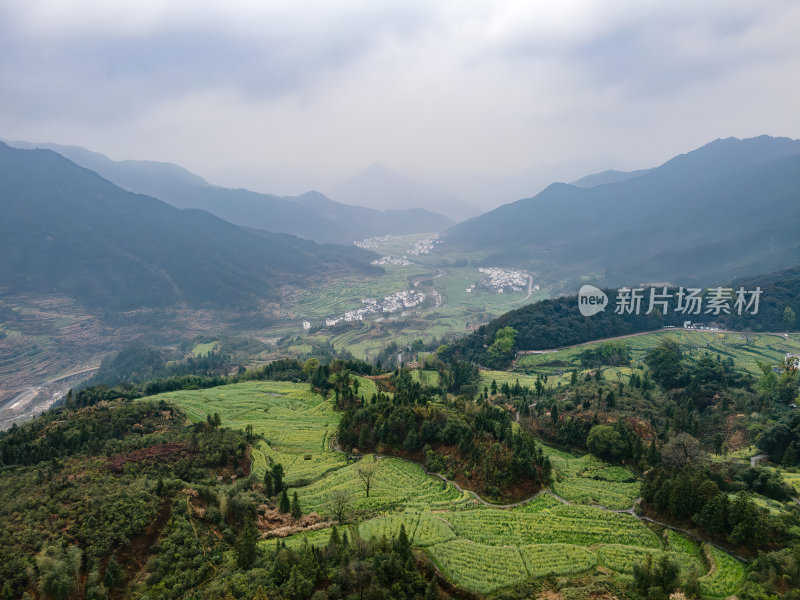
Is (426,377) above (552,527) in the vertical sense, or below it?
below

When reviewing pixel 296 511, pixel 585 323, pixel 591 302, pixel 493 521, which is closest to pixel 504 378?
pixel 585 323

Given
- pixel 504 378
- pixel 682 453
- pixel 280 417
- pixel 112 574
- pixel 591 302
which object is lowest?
pixel 504 378

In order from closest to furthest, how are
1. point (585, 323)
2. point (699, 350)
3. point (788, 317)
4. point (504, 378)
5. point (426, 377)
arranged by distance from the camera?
point (426, 377)
point (504, 378)
point (699, 350)
point (788, 317)
point (585, 323)

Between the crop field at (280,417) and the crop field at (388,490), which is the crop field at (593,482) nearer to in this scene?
the crop field at (388,490)

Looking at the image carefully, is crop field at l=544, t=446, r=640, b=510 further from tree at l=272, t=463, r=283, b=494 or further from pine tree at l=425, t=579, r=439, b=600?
tree at l=272, t=463, r=283, b=494

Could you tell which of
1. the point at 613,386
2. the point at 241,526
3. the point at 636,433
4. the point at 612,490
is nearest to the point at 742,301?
the point at 613,386

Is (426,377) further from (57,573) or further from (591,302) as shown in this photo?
(57,573)

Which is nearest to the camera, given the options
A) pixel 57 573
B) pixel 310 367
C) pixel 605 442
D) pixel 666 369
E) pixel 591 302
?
pixel 57 573

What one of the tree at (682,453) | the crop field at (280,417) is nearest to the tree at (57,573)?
the crop field at (280,417)
